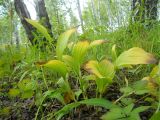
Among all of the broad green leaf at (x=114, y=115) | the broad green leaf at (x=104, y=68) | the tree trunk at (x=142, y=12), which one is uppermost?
the tree trunk at (x=142, y=12)

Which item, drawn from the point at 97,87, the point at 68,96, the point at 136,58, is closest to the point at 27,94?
A: the point at 68,96

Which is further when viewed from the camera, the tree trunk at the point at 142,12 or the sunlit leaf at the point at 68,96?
the tree trunk at the point at 142,12

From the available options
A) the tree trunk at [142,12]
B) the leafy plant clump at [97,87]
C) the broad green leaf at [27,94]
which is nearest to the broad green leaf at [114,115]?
the leafy plant clump at [97,87]

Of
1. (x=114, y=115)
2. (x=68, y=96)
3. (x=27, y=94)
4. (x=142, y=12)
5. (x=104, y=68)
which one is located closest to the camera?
(x=114, y=115)

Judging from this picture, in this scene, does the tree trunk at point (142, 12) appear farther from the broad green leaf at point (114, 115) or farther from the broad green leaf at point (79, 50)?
the broad green leaf at point (114, 115)

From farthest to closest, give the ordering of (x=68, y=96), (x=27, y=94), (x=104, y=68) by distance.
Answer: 1. (x=27, y=94)
2. (x=68, y=96)
3. (x=104, y=68)

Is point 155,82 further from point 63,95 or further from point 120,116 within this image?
point 63,95

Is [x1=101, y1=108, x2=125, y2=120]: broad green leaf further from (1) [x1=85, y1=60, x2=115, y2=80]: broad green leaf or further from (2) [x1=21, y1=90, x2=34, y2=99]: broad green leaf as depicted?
(2) [x1=21, y1=90, x2=34, y2=99]: broad green leaf

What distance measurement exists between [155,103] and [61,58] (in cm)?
41

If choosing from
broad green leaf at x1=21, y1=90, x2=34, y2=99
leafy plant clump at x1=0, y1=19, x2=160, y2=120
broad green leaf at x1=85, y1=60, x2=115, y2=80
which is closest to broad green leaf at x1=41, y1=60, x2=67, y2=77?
leafy plant clump at x1=0, y1=19, x2=160, y2=120

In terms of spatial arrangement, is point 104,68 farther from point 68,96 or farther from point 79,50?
point 68,96

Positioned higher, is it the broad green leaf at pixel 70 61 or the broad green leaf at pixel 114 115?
the broad green leaf at pixel 70 61

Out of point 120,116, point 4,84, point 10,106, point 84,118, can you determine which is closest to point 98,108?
point 84,118

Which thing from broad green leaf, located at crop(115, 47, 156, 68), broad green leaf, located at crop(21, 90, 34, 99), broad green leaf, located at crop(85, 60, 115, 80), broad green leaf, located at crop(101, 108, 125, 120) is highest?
broad green leaf, located at crop(115, 47, 156, 68)
